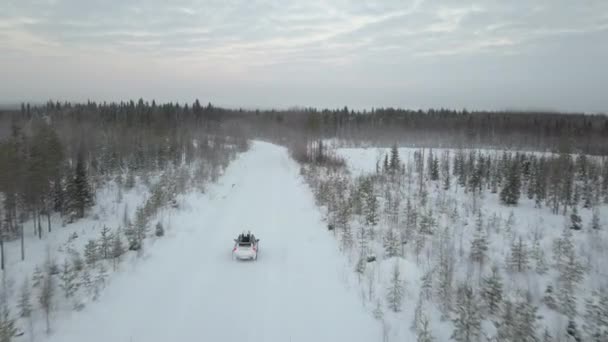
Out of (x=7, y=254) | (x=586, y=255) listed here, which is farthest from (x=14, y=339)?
(x=586, y=255)

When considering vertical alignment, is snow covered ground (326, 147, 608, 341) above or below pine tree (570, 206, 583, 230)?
below

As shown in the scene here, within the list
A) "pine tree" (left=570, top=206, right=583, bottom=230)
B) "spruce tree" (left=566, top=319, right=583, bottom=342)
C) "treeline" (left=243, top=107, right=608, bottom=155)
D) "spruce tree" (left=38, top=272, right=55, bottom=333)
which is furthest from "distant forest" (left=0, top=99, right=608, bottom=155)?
"spruce tree" (left=38, top=272, right=55, bottom=333)

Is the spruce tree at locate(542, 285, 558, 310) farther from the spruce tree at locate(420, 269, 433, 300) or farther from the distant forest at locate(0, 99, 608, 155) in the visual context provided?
the distant forest at locate(0, 99, 608, 155)

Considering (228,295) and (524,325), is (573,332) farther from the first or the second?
(228,295)

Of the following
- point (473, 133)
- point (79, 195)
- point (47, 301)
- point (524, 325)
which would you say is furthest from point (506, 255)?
point (473, 133)

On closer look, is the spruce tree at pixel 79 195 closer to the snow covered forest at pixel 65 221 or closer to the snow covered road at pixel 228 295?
the snow covered forest at pixel 65 221

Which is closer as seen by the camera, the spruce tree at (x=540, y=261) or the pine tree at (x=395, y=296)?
the pine tree at (x=395, y=296)

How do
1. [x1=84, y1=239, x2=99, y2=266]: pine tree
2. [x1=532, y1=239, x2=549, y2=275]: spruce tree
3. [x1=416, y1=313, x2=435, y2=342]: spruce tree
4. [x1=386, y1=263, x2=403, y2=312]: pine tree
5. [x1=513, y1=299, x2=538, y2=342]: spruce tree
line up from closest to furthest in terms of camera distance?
[x1=513, y1=299, x2=538, y2=342]: spruce tree
[x1=416, y1=313, x2=435, y2=342]: spruce tree
[x1=386, y1=263, x2=403, y2=312]: pine tree
[x1=532, y1=239, x2=549, y2=275]: spruce tree
[x1=84, y1=239, x2=99, y2=266]: pine tree

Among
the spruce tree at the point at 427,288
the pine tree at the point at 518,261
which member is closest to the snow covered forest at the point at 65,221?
the spruce tree at the point at 427,288

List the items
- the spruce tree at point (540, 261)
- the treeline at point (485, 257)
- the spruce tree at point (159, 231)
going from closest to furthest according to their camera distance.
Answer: the treeline at point (485, 257) → the spruce tree at point (540, 261) → the spruce tree at point (159, 231)
